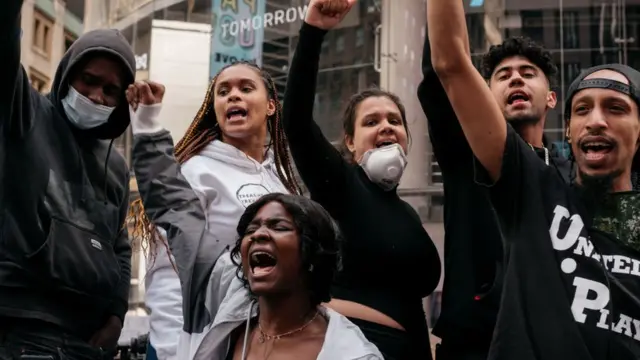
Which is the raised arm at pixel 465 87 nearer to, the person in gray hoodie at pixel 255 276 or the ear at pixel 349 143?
the person in gray hoodie at pixel 255 276

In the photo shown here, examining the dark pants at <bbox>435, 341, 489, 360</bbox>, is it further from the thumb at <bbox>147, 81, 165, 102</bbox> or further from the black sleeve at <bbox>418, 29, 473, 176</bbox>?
the thumb at <bbox>147, 81, 165, 102</bbox>

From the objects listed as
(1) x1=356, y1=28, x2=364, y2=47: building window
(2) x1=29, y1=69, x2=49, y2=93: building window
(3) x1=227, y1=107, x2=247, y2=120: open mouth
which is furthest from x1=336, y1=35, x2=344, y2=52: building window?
(2) x1=29, y1=69, x2=49, y2=93: building window

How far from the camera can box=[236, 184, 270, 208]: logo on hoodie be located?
3.51 meters

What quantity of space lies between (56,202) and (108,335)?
1.85 feet

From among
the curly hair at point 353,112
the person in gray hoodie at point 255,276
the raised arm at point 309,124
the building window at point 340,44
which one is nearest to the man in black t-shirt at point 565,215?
the person in gray hoodie at point 255,276

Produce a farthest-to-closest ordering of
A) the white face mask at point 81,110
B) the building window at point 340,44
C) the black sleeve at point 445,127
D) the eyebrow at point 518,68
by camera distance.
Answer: the building window at point 340,44, the eyebrow at point 518,68, the white face mask at point 81,110, the black sleeve at point 445,127

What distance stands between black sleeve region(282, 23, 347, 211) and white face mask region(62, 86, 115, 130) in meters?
0.70

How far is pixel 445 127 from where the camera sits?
11.1 ft

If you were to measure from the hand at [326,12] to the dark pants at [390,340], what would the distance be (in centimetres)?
101

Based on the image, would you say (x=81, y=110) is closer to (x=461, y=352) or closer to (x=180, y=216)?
(x=180, y=216)

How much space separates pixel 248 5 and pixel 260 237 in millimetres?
14550

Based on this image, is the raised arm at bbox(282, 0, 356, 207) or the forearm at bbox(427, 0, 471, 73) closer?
the forearm at bbox(427, 0, 471, 73)

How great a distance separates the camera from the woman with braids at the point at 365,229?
3270 millimetres

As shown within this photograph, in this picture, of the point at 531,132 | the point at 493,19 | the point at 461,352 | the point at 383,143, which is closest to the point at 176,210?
the point at 383,143
